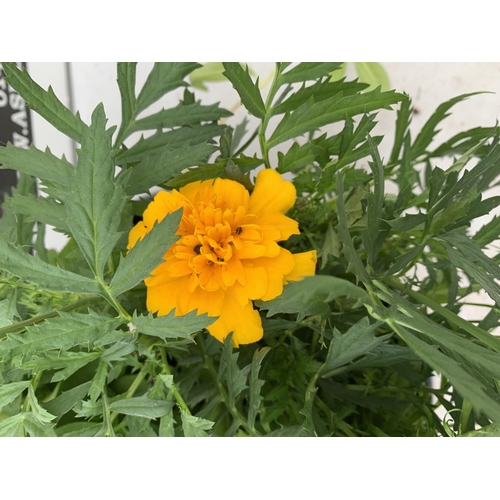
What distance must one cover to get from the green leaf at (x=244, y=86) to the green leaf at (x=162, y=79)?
5 centimetres

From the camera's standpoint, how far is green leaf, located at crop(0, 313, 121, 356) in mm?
257

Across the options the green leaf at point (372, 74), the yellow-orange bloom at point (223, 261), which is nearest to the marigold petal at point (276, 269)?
the yellow-orange bloom at point (223, 261)

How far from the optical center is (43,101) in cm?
33

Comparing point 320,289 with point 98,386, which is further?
point 98,386

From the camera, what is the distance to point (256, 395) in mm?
286

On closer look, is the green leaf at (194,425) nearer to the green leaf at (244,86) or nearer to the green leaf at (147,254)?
the green leaf at (147,254)

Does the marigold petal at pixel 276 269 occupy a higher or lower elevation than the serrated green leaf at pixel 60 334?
higher

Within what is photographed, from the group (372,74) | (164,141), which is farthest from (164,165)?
(372,74)

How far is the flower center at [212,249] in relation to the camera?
→ 274 mm

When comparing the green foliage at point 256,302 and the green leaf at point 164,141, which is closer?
the green foliage at point 256,302

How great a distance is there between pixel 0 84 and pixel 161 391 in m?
0.48

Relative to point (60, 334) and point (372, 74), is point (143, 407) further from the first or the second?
point (372, 74)

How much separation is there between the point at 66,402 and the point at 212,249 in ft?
0.49
